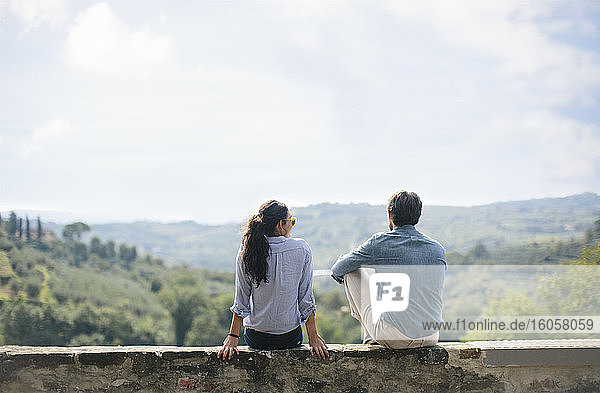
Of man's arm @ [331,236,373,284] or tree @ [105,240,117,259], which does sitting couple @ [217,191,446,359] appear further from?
tree @ [105,240,117,259]

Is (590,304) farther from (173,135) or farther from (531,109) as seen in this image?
(173,135)

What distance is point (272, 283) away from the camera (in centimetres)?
245

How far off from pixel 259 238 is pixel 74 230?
45050 millimetres

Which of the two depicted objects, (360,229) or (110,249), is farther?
(110,249)

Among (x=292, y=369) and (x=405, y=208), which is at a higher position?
(x=405, y=208)

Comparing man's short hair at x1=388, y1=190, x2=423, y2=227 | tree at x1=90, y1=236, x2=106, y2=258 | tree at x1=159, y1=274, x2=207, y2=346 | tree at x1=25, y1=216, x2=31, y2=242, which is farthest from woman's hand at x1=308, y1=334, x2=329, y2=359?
tree at x1=90, y1=236, x2=106, y2=258

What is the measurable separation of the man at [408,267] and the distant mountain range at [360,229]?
8.96 m

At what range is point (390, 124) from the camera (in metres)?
45.4

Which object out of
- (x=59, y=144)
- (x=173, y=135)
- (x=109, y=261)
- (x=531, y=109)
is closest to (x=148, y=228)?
(x=109, y=261)

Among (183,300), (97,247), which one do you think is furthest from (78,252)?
(183,300)

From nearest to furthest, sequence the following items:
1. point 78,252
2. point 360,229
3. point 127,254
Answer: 1. point 360,229
2. point 78,252
3. point 127,254

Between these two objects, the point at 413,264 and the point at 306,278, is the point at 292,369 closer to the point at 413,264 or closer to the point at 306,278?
the point at 306,278

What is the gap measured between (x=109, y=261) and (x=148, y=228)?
513cm

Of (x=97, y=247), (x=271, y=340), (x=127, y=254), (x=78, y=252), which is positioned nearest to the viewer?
(x=271, y=340)
